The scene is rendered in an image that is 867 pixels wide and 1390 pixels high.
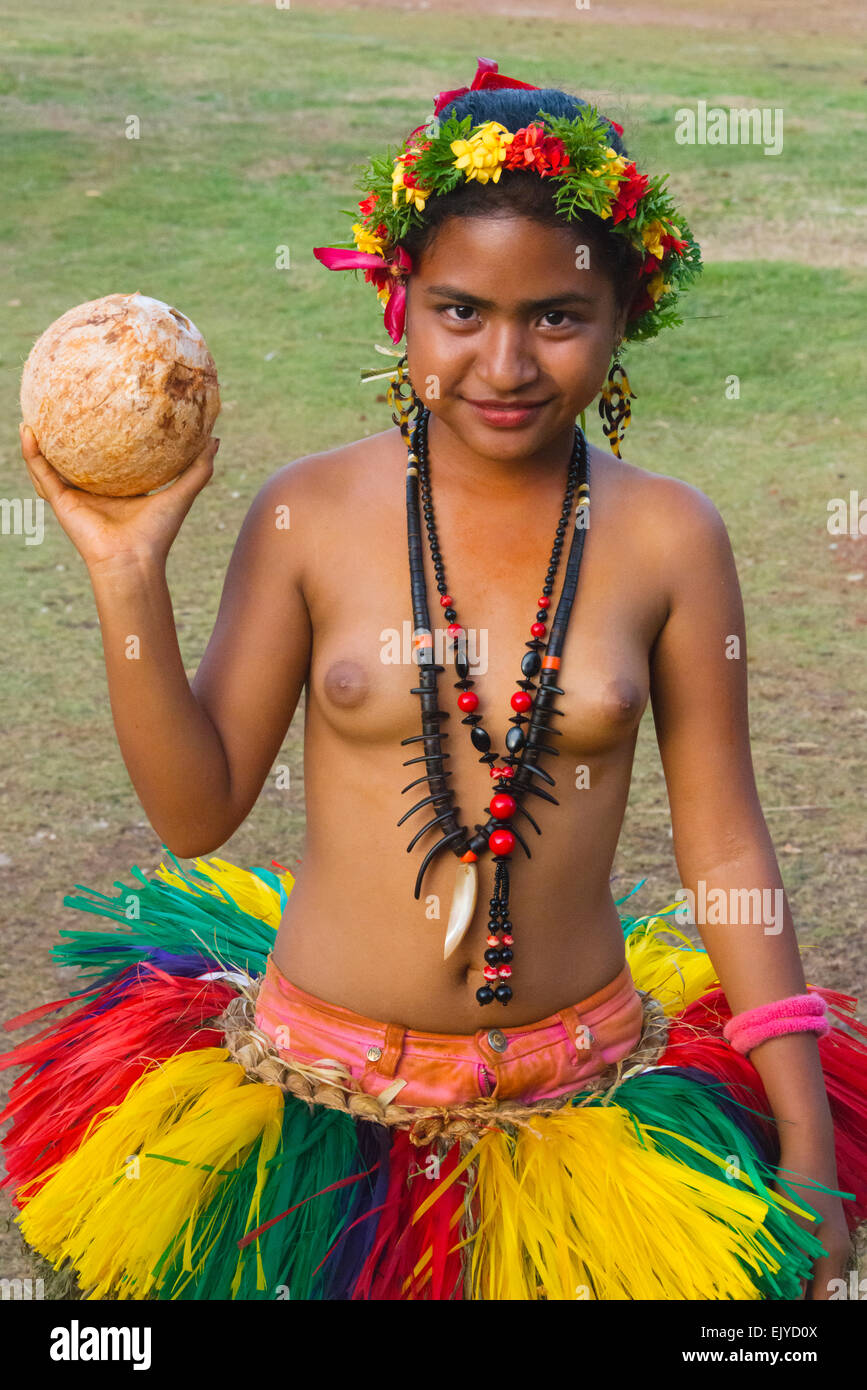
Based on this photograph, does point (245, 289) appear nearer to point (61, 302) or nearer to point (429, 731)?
point (61, 302)

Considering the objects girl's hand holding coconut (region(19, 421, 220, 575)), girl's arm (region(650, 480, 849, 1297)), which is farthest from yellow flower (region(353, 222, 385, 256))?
girl's arm (region(650, 480, 849, 1297))

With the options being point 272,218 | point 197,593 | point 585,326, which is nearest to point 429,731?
point 585,326

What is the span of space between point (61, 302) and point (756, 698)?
557cm

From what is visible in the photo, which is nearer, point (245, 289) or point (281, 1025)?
point (281, 1025)

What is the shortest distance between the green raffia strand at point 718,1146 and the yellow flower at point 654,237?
128 cm

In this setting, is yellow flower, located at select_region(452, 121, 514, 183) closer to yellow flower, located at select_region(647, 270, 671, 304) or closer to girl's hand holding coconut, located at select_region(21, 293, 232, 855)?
yellow flower, located at select_region(647, 270, 671, 304)

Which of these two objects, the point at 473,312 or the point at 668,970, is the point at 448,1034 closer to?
the point at 668,970

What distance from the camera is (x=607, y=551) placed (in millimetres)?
2473

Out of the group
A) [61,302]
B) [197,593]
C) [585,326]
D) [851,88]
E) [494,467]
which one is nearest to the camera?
[585,326]

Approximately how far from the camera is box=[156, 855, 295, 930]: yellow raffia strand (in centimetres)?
311

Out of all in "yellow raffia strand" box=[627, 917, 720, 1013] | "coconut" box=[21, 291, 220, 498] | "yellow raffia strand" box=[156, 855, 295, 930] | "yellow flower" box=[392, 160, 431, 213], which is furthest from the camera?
"yellow raffia strand" box=[156, 855, 295, 930]

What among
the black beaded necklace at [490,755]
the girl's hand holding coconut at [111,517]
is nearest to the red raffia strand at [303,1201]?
the black beaded necklace at [490,755]

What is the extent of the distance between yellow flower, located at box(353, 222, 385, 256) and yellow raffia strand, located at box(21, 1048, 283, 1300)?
4.25ft

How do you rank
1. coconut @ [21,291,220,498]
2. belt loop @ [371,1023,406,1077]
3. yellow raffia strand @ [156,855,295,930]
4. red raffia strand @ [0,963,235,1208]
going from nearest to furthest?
1. coconut @ [21,291,220,498]
2. belt loop @ [371,1023,406,1077]
3. red raffia strand @ [0,963,235,1208]
4. yellow raffia strand @ [156,855,295,930]
